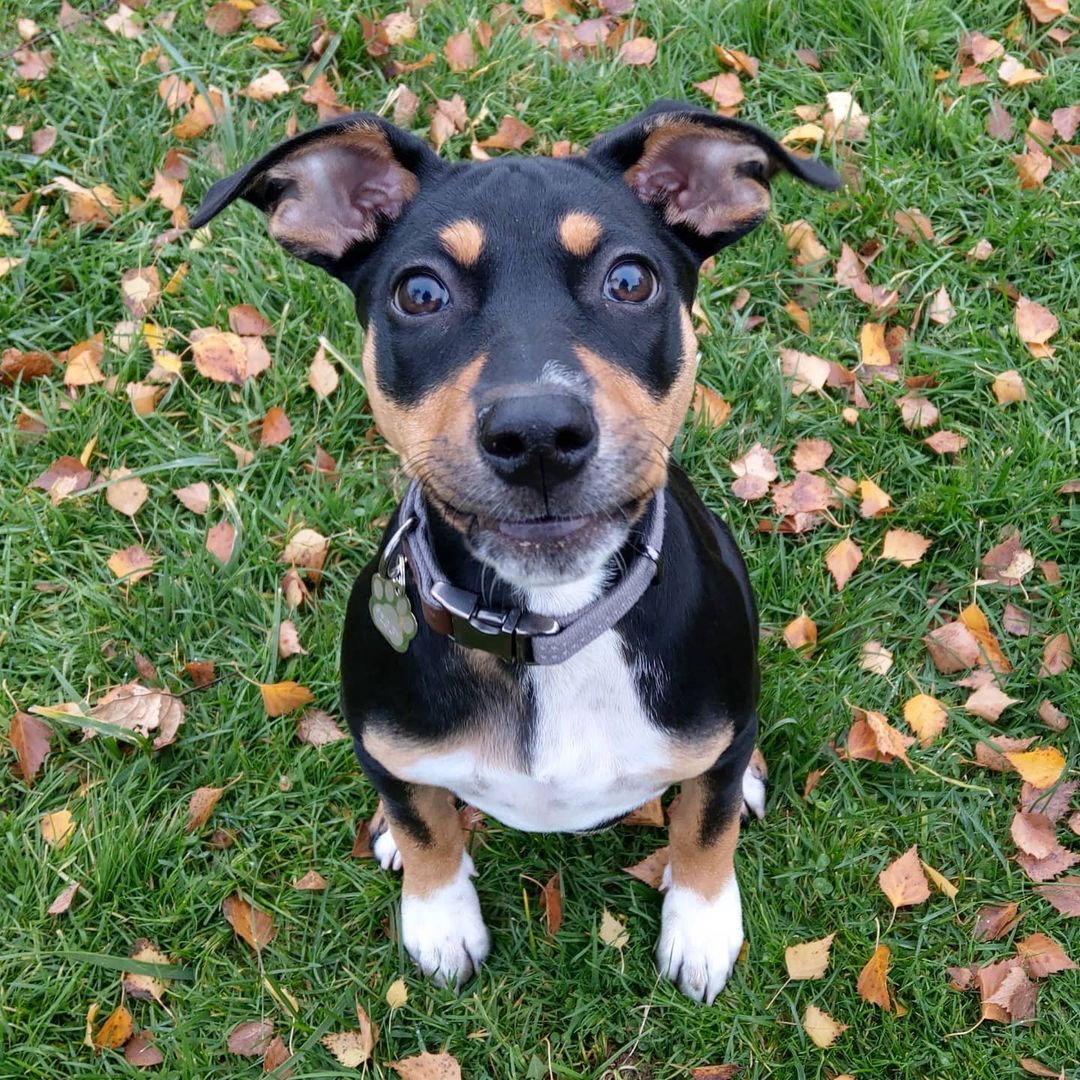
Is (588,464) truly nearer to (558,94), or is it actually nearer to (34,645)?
(34,645)

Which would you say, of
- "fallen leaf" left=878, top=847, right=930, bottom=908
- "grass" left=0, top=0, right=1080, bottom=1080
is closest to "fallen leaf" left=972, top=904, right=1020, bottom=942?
"grass" left=0, top=0, right=1080, bottom=1080

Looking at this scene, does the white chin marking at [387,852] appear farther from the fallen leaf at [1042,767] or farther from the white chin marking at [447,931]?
the fallen leaf at [1042,767]

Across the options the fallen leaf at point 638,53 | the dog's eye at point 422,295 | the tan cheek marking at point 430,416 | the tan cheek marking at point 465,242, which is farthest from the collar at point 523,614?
the fallen leaf at point 638,53

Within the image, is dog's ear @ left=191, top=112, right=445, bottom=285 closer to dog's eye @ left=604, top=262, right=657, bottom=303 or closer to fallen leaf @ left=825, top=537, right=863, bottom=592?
dog's eye @ left=604, top=262, right=657, bottom=303

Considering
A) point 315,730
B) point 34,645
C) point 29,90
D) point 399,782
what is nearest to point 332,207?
point 399,782

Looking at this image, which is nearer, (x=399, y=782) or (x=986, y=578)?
(x=399, y=782)

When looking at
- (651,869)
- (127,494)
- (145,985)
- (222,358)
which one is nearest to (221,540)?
(127,494)

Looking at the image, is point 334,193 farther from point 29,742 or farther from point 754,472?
point 29,742
